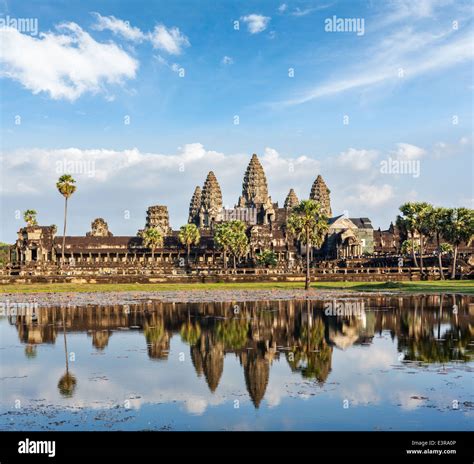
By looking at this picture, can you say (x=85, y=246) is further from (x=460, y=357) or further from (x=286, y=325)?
(x=460, y=357)

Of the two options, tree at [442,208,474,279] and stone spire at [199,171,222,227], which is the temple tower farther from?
tree at [442,208,474,279]

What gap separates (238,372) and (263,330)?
9591 millimetres

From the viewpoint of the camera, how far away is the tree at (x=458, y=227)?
80.0m

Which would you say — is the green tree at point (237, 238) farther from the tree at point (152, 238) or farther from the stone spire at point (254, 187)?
the stone spire at point (254, 187)

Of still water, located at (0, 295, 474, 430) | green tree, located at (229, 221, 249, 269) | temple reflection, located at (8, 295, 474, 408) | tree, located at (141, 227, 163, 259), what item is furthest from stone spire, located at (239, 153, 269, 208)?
still water, located at (0, 295, 474, 430)

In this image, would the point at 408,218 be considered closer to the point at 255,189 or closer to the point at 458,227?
the point at 458,227

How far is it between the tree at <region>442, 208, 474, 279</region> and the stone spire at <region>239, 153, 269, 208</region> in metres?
110

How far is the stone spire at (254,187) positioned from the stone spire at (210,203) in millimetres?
7709

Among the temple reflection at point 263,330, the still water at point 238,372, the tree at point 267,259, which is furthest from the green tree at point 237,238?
the still water at point 238,372

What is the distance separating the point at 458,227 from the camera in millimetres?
80438

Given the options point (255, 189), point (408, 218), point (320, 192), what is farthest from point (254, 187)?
point (408, 218)

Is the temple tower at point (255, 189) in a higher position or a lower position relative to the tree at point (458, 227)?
higher

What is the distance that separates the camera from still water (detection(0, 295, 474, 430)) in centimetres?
1377
